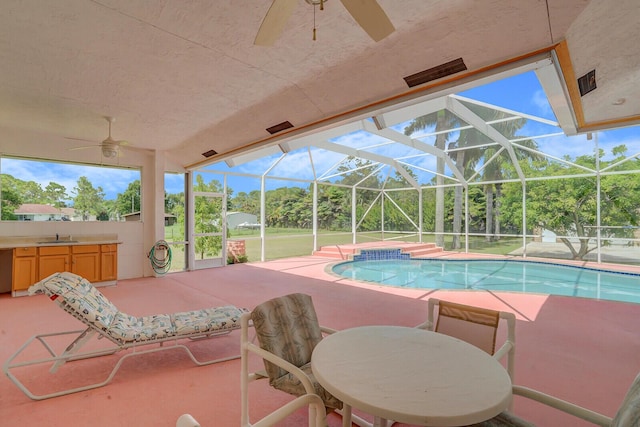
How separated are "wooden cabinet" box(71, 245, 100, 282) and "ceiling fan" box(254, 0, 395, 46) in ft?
20.0

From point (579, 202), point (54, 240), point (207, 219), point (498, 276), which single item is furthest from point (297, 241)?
point (579, 202)

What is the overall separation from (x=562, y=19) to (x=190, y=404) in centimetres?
415

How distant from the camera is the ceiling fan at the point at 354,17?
183 centimetres

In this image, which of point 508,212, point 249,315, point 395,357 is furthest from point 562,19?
point 508,212

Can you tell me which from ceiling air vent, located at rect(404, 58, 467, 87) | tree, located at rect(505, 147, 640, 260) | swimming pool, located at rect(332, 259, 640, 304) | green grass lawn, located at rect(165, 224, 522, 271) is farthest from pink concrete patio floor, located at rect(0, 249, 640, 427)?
tree, located at rect(505, 147, 640, 260)

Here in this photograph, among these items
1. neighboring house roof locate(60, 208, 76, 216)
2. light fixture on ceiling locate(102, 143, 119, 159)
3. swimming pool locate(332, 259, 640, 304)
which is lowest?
swimming pool locate(332, 259, 640, 304)

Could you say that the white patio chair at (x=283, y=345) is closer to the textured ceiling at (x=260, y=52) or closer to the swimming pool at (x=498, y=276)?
the textured ceiling at (x=260, y=52)

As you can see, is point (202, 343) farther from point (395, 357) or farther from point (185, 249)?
point (185, 249)

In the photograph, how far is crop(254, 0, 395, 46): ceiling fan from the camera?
183 cm

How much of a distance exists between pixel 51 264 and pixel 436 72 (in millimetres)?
7142

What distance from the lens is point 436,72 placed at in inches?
129

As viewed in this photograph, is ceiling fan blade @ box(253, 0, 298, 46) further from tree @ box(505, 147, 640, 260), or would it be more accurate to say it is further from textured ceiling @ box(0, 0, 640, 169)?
tree @ box(505, 147, 640, 260)

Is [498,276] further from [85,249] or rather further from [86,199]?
[86,199]

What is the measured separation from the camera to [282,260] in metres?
10.0
